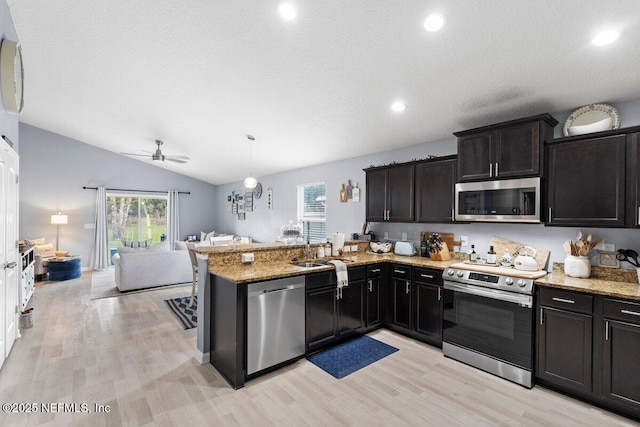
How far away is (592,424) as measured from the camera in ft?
6.88

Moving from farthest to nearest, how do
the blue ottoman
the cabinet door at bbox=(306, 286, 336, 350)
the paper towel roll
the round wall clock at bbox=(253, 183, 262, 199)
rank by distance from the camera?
1. the round wall clock at bbox=(253, 183, 262, 199)
2. the blue ottoman
3. the paper towel roll
4. the cabinet door at bbox=(306, 286, 336, 350)

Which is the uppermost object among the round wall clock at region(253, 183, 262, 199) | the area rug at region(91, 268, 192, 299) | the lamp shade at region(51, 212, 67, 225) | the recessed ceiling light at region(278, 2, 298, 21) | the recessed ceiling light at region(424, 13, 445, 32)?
the recessed ceiling light at region(278, 2, 298, 21)

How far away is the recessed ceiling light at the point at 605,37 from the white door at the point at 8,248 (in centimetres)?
490

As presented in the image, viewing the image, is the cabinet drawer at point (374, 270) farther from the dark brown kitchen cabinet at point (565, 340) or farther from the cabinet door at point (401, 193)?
the dark brown kitchen cabinet at point (565, 340)

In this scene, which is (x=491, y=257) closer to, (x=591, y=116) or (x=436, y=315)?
(x=436, y=315)

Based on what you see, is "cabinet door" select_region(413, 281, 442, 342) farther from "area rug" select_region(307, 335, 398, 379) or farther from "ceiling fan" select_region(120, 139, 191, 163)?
"ceiling fan" select_region(120, 139, 191, 163)

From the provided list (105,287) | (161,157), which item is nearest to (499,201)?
(161,157)

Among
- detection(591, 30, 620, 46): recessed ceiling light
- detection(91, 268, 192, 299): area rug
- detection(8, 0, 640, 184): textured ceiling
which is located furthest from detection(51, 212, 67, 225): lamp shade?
detection(591, 30, 620, 46): recessed ceiling light

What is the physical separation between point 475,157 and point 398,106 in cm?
102

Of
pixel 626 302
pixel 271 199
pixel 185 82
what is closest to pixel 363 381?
pixel 626 302

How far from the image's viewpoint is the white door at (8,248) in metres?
2.78

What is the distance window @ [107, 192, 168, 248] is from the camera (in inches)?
321

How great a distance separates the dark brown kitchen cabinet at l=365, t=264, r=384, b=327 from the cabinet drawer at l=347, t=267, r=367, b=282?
0.27 ft

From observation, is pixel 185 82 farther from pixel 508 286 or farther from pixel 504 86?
pixel 508 286
